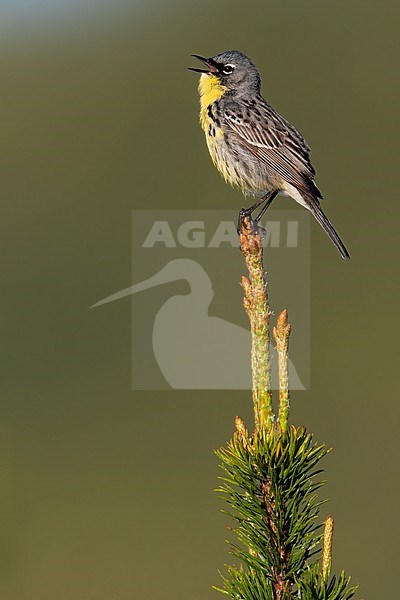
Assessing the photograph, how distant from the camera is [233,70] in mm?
7449

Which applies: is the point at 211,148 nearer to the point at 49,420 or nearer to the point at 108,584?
the point at 108,584

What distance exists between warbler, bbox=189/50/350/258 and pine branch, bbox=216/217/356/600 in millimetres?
4026

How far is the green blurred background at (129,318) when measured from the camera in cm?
1374

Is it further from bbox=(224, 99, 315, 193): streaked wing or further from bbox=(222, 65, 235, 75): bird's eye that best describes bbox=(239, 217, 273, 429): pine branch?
bbox=(222, 65, 235, 75): bird's eye

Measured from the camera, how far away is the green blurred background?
45.1ft

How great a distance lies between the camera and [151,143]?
28.1 metres

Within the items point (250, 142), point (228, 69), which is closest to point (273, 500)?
point (250, 142)

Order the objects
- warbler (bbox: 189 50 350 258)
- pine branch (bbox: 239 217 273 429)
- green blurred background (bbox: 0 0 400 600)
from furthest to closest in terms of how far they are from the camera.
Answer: green blurred background (bbox: 0 0 400 600), warbler (bbox: 189 50 350 258), pine branch (bbox: 239 217 273 429)

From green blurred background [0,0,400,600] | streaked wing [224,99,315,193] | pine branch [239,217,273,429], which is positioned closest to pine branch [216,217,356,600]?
pine branch [239,217,273,429]

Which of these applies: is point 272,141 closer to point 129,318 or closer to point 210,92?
point 210,92

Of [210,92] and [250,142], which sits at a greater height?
[210,92]

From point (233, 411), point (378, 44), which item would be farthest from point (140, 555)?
point (378, 44)

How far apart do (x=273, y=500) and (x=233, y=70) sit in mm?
5140

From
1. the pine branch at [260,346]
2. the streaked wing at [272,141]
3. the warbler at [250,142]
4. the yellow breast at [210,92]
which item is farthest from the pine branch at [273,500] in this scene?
the yellow breast at [210,92]
